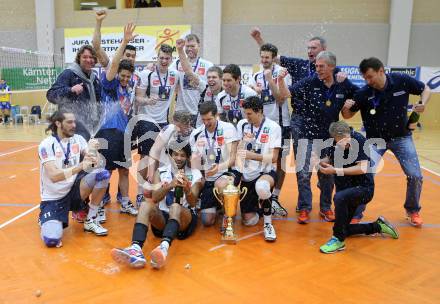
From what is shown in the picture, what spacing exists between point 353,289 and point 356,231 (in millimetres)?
1329

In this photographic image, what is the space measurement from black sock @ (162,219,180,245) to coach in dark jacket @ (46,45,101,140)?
6.26ft

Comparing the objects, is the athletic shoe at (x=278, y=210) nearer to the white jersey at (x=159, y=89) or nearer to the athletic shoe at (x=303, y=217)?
the athletic shoe at (x=303, y=217)

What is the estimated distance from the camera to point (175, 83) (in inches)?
222

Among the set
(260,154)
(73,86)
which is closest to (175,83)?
(73,86)

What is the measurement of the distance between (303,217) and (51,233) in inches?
121

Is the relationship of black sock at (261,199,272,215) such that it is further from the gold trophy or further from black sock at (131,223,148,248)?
black sock at (131,223,148,248)

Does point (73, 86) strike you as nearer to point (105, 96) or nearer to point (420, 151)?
point (105, 96)

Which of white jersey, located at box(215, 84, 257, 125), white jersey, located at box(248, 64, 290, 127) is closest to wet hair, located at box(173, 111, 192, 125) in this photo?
white jersey, located at box(215, 84, 257, 125)

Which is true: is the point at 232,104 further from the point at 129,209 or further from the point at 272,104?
the point at 129,209

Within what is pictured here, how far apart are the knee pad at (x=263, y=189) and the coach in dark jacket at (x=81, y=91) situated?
232 centimetres

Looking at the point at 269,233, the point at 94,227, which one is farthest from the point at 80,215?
the point at 269,233

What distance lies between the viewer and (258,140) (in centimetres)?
471

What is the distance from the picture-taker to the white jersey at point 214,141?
15.4ft

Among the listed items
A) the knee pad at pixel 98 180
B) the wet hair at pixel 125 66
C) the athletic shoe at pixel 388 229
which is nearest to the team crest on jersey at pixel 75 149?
the knee pad at pixel 98 180
